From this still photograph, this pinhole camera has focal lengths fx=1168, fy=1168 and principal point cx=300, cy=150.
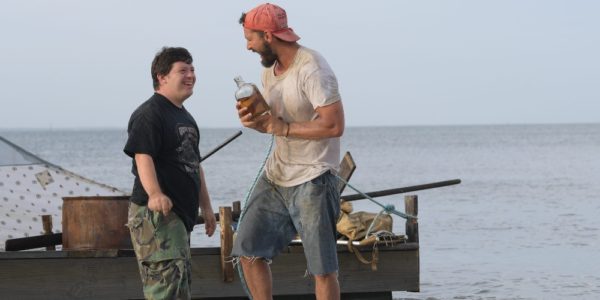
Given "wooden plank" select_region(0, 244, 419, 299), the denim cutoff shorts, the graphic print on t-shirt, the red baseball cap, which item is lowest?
"wooden plank" select_region(0, 244, 419, 299)

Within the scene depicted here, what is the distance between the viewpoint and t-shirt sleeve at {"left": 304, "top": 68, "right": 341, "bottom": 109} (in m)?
6.63

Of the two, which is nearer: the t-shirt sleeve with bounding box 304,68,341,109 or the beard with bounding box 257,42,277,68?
the t-shirt sleeve with bounding box 304,68,341,109

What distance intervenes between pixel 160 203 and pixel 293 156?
3.32 feet

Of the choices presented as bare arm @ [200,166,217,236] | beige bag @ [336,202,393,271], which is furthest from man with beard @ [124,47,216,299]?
beige bag @ [336,202,393,271]

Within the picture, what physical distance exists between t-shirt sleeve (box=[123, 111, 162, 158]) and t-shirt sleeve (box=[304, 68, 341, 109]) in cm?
90

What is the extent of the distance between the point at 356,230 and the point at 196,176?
3155 millimetres

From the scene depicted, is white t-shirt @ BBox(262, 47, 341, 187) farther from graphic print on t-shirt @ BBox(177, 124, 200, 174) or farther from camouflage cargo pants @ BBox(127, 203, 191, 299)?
camouflage cargo pants @ BBox(127, 203, 191, 299)

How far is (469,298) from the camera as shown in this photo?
14.5 m

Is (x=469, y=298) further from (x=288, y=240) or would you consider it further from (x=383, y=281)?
(x=288, y=240)

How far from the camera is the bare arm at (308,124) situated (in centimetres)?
663

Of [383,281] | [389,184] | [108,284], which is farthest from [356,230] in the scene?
[389,184]

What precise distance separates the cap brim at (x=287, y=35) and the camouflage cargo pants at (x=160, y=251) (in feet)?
3.97

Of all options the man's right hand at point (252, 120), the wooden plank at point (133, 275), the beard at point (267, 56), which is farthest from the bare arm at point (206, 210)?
the wooden plank at point (133, 275)

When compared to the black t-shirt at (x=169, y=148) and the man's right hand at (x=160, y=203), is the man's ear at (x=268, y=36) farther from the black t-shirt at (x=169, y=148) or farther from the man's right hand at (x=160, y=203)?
the man's right hand at (x=160, y=203)
